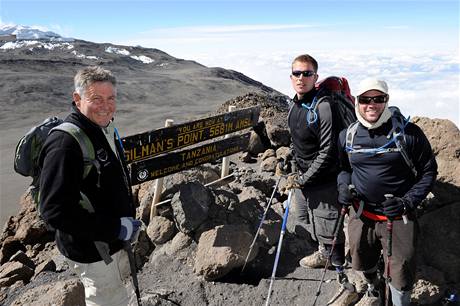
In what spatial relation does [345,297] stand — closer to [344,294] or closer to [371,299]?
[344,294]

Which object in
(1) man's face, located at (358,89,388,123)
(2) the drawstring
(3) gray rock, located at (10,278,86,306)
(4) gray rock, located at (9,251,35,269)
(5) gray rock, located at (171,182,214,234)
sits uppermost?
(1) man's face, located at (358,89,388,123)

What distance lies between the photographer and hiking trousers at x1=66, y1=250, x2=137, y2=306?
3162mm

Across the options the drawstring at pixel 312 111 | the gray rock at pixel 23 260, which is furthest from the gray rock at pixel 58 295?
the drawstring at pixel 312 111

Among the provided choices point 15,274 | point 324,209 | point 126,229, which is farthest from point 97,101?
point 15,274

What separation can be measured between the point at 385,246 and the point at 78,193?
9.20 feet

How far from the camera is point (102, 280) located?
10.5 ft

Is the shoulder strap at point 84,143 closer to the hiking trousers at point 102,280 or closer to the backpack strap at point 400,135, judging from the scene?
the hiking trousers at point 102,280

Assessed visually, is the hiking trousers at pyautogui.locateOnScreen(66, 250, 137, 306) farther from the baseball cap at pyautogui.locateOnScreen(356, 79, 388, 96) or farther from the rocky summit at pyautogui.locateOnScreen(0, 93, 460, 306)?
the baseball cap at pyautogui.locateOnScreen(356, 79, 388, 96)

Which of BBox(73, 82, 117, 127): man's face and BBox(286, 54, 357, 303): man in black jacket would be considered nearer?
BBox(73, 82, 117, 127): man's face

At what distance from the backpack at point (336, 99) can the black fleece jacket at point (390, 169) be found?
0.49m

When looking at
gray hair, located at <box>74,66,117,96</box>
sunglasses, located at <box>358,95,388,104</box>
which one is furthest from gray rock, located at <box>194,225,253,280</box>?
gray hair, located at <box>74,66,117,96</box>

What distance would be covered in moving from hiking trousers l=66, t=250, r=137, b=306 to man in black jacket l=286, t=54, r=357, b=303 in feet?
7.30

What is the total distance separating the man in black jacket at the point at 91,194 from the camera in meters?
2.66

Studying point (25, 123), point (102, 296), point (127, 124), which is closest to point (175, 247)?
point (102, 296)
